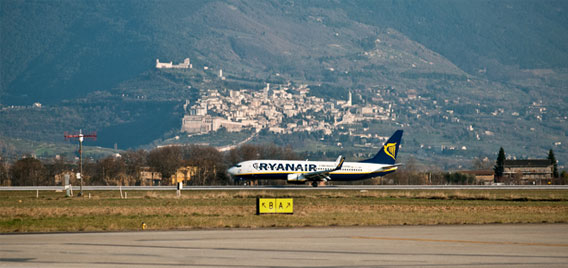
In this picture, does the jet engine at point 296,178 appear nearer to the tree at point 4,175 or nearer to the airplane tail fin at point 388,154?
the airplane tail fin at point 388,154

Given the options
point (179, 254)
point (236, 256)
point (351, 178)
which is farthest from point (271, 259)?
point (351, 178)

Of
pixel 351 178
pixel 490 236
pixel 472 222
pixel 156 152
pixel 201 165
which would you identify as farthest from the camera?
pixel 156 152

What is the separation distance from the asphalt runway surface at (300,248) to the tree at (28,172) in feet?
311

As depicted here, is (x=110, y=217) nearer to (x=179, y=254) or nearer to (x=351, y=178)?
(x=179, y=254)

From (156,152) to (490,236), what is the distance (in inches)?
5209

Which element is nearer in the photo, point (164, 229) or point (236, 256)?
point (236, 256)

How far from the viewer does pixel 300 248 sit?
109 ft

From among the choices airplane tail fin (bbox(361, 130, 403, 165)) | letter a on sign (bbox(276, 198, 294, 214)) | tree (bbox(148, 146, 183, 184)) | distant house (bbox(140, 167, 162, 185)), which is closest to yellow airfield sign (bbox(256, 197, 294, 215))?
letter a on sign (bbox(276, 198, 294, 214))

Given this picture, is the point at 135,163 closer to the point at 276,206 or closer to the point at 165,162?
the point at 165,162

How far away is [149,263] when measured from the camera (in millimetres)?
29281

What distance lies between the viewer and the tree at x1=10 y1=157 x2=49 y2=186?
130250 millimetres

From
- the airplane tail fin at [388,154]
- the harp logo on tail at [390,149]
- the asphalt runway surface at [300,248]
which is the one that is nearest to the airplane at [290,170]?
Result: the airplane tail fin at [388,154]

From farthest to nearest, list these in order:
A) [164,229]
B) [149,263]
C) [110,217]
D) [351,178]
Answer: [351,178], [110,217], [164,229], [149,263]

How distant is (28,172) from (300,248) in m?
112
